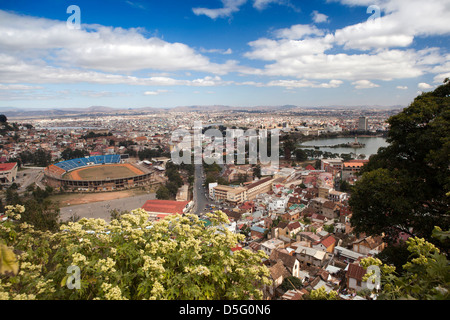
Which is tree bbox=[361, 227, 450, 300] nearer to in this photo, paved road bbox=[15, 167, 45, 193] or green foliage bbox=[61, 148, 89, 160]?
paved road bbox=[15, 167, 45, 193]

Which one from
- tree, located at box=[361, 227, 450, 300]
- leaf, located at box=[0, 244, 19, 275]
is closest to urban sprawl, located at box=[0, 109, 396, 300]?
tree, located at box=[361, 227, 450, 300]

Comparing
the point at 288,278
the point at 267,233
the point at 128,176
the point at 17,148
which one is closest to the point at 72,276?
the point at 288,278

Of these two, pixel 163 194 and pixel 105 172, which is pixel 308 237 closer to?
pixel 163 194

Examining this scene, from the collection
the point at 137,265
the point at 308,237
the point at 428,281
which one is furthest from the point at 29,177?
the point at 428,281

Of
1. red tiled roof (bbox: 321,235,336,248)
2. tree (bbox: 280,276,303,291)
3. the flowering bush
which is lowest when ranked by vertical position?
red tiled roof (bbox: 321,235,336,248)

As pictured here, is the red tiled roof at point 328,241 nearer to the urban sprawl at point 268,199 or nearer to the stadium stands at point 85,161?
the urban sprawl at point 268,199
